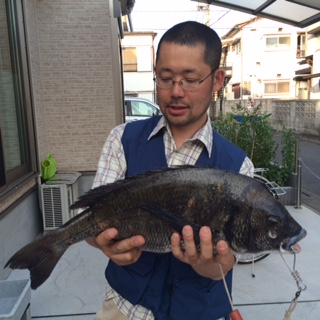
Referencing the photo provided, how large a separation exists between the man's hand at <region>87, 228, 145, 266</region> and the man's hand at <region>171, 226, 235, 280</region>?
0.53ft

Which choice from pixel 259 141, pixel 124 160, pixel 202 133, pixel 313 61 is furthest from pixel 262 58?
pixel 124 160

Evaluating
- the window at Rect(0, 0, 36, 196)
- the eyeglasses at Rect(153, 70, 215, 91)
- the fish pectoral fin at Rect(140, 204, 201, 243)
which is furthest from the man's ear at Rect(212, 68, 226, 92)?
the window at Rect(0, 0, 36, 196)

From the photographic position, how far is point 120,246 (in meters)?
1.46

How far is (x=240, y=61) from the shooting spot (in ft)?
115

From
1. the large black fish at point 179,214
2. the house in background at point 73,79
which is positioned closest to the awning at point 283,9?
the house in background at point 73,79

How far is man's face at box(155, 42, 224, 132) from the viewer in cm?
153

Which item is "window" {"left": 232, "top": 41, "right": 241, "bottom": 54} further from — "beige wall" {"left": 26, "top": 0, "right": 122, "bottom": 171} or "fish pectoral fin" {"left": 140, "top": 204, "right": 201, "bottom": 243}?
"fish pectoral fin" {"left": 140, "top": 204, "right": 201, "bottom": 243}

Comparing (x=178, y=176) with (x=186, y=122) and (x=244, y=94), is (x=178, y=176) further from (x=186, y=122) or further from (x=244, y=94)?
(x=244, y=94)

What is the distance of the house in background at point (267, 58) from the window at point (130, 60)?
10913 mm

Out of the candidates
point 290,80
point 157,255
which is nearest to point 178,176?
point 157,255

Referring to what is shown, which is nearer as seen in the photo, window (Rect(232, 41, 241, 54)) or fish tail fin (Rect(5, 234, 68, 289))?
fish tail fin (Rect(5, 234, 68, 289))

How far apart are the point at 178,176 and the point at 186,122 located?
0.30 m

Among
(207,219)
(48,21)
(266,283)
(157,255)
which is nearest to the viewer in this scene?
(207,219)

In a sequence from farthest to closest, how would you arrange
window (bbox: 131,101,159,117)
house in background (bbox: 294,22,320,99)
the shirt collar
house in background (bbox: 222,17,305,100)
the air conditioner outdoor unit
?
house in background (bbox: 222,17,305,100), house in background (bbox: 294,22,320,99), window (bbox: 131,101,159,117), the air conditioner outdoor unit, the shirt collar
